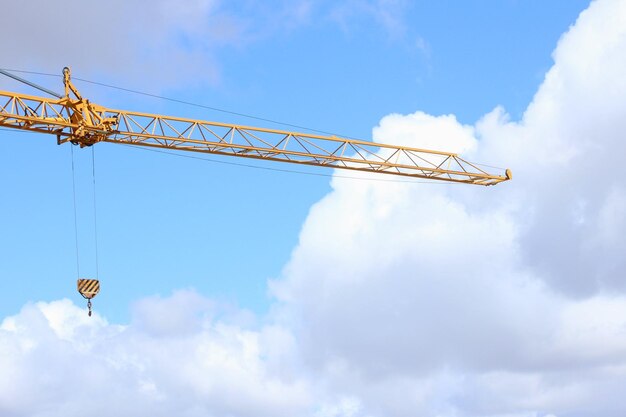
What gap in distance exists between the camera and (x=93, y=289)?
326 feet

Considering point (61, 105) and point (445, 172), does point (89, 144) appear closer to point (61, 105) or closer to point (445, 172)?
point (61, 105)

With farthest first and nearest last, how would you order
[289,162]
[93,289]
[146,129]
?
[289,162] → [146,129] → [93,289]

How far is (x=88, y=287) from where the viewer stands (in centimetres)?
9894

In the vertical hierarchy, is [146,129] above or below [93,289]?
above

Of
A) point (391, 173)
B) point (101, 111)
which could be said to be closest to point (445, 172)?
point (391, 173)

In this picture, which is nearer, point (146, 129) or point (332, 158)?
point (146, 129)

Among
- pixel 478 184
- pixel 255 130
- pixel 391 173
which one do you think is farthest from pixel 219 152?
pixel 478 184

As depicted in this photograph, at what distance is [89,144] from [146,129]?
735 centimetres

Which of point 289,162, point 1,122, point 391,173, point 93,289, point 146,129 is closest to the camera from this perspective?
point 93,289

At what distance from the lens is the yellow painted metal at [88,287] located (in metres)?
98.4

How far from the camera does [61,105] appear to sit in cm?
10950

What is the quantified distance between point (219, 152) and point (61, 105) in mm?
19036

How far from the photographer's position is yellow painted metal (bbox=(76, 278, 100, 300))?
98438 mm

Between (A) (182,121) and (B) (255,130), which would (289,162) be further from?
(A) (182,121)
